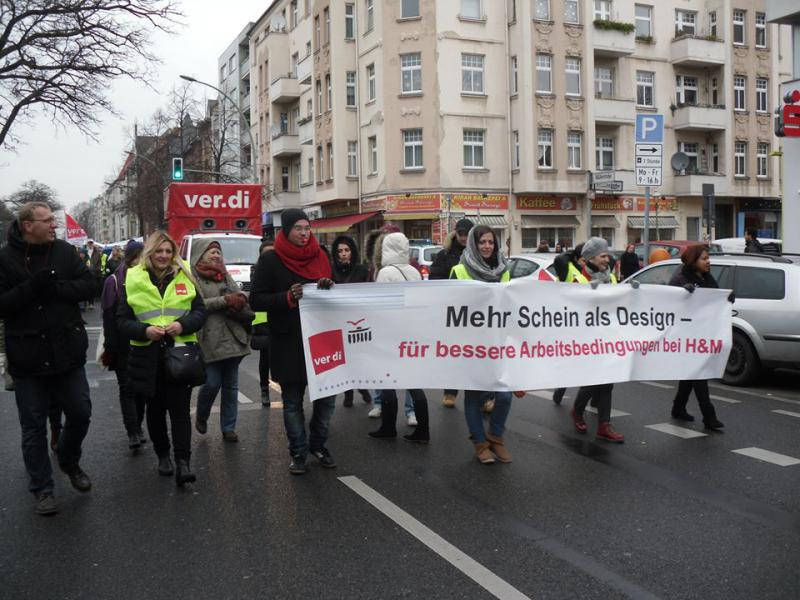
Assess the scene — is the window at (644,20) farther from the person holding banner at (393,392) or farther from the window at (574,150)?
the person holding banner at (393,392)

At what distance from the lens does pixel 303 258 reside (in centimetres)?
608

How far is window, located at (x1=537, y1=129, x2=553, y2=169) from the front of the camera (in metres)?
36.0

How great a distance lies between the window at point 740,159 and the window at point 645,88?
5.45m

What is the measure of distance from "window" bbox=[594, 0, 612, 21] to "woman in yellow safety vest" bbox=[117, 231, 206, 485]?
3575cm

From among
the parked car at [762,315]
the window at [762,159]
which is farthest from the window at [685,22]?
the parked car at [762,315]

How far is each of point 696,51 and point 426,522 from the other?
39.6 meters

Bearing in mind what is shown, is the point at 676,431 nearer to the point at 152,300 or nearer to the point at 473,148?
the point at 152,300

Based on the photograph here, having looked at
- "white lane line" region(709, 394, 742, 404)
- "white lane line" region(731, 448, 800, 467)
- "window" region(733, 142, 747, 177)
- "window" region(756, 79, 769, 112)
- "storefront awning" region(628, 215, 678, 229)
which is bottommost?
"white lane line" region(709, 394, 742, 404)

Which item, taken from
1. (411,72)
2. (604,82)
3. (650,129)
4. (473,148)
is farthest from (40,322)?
(604,82)

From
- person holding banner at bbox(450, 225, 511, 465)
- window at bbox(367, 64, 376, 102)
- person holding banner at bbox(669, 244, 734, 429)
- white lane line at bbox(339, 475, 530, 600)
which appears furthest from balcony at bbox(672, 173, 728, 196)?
white lane line at bbox(339, 475, 530, 600)

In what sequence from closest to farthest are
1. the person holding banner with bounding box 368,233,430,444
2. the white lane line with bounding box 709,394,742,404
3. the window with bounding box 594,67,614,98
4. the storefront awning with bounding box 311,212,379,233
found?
1. the person holding banner with bounding box 368,233,430,444
2. the white lane line with bounding box 709,394,742,404
3. the storefront awning with bounding box 311,212,379,233
4. the window with bounding box 594,67,614,98

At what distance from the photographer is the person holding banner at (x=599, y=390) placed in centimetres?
709

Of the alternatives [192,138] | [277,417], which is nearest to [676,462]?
[277,417]

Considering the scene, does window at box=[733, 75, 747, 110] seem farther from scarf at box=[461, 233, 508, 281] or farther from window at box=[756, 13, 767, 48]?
scarf at box=[461, 233, 508, 281]
